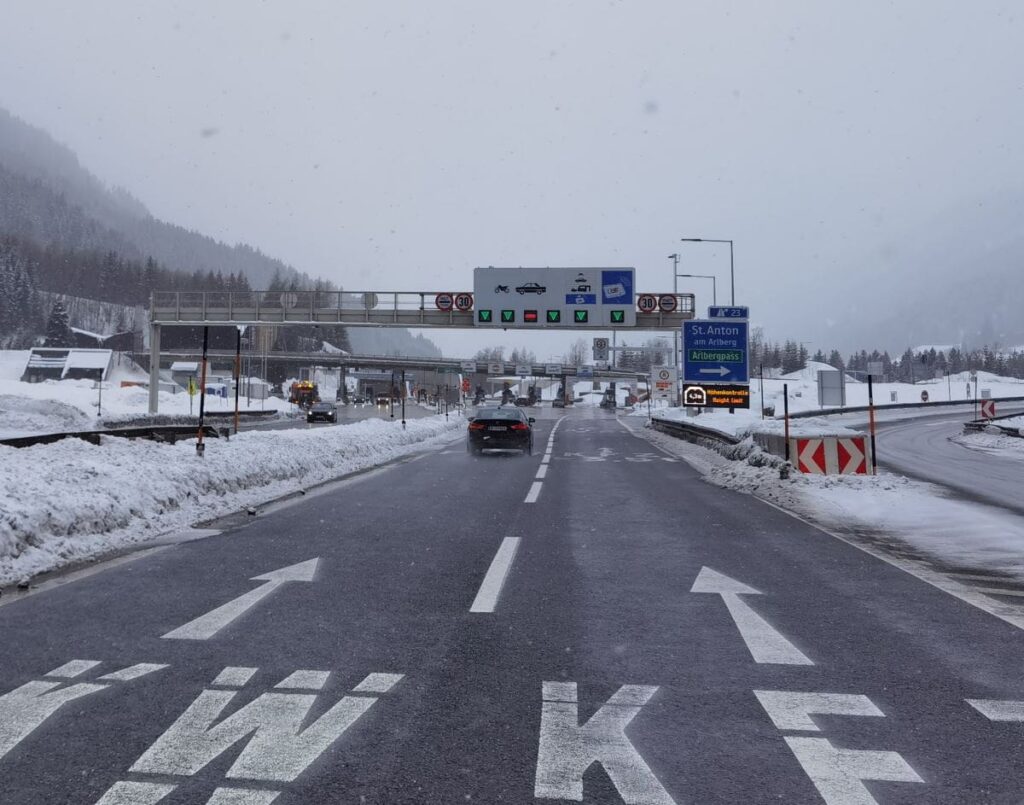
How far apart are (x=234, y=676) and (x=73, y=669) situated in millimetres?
1019

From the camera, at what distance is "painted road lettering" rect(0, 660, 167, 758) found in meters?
3.53

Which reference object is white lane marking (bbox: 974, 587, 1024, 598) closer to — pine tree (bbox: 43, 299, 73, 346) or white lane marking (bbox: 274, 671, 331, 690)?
white lane marking (bbox: 274, 671, 331, 690)

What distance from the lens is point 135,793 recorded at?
2961mm

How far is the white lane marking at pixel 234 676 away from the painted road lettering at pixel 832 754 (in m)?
2.92

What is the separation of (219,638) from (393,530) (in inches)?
176

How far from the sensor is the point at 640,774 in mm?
3160

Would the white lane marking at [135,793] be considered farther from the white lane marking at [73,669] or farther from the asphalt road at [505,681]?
the white lane marking at [73,669]

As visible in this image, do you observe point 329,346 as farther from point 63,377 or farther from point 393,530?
point 393,530

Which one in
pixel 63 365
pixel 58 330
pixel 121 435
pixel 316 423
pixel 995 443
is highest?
pixel 58 330

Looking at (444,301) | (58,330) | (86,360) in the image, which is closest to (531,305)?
(444,301)

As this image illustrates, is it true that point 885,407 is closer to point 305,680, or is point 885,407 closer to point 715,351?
point 715,351

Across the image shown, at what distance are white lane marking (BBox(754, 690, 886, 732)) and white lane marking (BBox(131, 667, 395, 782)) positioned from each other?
2135mm

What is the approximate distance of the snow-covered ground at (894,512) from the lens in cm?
867

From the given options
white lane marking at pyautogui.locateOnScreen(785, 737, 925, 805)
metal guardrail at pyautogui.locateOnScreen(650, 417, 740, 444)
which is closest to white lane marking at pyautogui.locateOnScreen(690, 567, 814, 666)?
white lane marking at pyautogui.locateOnScreen(785, 737, 925, 805)
